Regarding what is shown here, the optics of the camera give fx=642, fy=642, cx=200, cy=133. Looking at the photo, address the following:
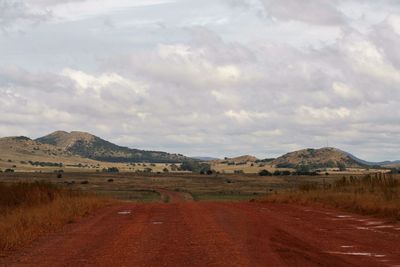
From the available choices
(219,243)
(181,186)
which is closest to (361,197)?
(219,243)

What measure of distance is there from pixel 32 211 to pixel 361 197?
14.3 meters

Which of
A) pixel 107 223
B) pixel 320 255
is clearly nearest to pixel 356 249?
pixel 320 255

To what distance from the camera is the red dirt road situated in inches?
495

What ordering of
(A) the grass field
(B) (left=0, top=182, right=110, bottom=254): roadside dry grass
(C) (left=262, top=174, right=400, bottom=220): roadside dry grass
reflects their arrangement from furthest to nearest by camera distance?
(A) the grass field
(C) (left=262, top=174, right=400, bottom=220): roadside dry grass
(B) (left=0, top=182, right=110, bottom=254): roadside dry grass

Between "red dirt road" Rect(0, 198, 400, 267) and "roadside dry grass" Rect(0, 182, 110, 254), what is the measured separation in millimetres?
575

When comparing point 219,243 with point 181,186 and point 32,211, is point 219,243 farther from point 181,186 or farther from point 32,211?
point 181,186

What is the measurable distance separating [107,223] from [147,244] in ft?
20.4

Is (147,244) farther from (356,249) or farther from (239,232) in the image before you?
(356,249)

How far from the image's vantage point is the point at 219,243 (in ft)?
48.8

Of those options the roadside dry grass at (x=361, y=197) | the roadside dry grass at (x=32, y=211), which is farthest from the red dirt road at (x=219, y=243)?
the roadside dry grass at (x=361, y=197)

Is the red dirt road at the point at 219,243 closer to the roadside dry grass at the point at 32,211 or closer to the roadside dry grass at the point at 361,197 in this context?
the roadside dry grass at the point at 32,211

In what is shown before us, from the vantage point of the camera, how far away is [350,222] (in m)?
21.3

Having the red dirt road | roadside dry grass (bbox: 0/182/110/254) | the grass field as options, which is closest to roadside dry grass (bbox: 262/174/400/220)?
the red dirt road

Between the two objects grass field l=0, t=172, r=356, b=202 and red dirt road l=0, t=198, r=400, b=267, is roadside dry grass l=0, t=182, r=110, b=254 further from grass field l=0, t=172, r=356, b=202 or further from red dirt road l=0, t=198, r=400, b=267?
grass field l=0, t=172, r=356, b=202
